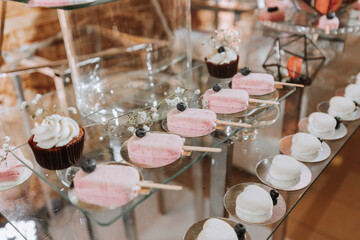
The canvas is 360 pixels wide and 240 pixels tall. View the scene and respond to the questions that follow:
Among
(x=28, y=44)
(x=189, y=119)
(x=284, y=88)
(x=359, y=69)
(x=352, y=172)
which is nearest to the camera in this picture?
(x=189, y=119)

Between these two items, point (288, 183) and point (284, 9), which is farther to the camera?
point (284, 9)

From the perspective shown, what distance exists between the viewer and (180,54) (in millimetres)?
2006

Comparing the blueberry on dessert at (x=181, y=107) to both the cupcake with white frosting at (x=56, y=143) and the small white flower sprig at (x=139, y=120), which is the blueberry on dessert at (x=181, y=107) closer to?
the small white flower sprig at (x=139, y=120)

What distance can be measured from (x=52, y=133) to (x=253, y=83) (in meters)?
0.72

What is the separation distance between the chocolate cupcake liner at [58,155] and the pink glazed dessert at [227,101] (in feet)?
1.47

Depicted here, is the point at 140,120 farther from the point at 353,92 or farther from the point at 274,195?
the point at 353,92

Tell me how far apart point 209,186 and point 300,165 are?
0.29m

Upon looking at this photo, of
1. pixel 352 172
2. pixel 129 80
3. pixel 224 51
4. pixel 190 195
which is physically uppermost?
pixel 224 51

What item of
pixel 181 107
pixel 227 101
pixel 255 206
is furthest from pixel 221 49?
pixel 255 206

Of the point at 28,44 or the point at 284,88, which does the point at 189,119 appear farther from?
the point at 28,44

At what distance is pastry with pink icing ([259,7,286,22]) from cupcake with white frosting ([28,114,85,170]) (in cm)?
126

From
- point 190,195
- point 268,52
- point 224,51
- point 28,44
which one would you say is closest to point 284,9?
point 268,52

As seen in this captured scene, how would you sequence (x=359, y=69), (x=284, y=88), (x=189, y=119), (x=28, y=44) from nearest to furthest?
(x=189, y=119) < (x=284, y=88) < (x=359, y=69) < (x=28, y=44)

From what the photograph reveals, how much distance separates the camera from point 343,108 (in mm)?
1416
